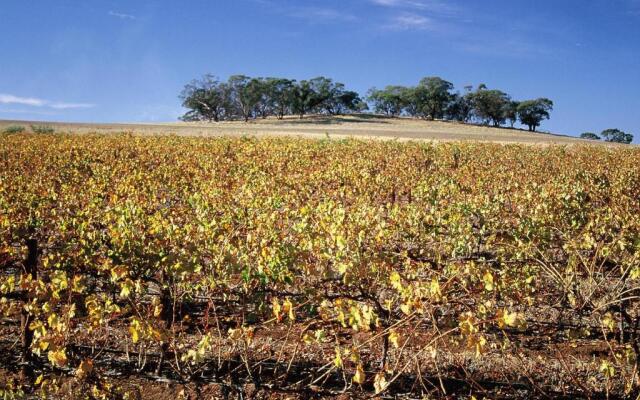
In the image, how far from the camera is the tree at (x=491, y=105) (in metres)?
94.9

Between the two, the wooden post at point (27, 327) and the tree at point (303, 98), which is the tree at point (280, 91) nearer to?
the tree at point (303, 98)

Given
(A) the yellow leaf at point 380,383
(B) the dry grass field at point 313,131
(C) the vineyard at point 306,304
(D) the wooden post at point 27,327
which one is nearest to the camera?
(A) the yellow leaf at point 380,383

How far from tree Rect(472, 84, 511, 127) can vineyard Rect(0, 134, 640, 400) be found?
93.3 m

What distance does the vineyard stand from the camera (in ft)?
13.4

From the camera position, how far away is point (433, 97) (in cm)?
9988

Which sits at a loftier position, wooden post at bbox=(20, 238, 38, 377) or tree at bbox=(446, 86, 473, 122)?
tree at bbox=(446, 86, 473, 122)

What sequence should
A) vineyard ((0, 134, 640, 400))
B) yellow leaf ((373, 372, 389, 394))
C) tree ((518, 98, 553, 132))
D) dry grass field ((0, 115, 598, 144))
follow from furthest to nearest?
tree ((518, 98, 553, 132))
dry grass field ((0, 115, 598, 144))
vineyard ((0, 134, 640, 400))
yellow leaf ((373, 372, 389, 394))

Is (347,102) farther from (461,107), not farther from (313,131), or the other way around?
(313,131)

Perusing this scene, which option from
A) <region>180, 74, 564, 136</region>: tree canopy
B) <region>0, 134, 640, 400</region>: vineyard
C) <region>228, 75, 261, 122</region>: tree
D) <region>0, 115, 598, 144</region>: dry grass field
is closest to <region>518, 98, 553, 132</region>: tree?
<region>180, 74, 564, 136</region>: tree canopy

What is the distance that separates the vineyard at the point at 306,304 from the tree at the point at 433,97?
313 ft

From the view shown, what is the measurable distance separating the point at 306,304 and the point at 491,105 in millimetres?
98951

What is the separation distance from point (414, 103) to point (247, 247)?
10194 centimetres

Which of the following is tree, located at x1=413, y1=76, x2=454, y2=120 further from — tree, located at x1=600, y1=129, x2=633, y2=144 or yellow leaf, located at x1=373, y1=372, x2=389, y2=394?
yellow leaf, located at x1=373, y1=372, x2=389, y2=394

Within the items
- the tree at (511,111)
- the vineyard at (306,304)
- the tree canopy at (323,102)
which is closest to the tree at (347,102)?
the tree canopy at (323,102)
